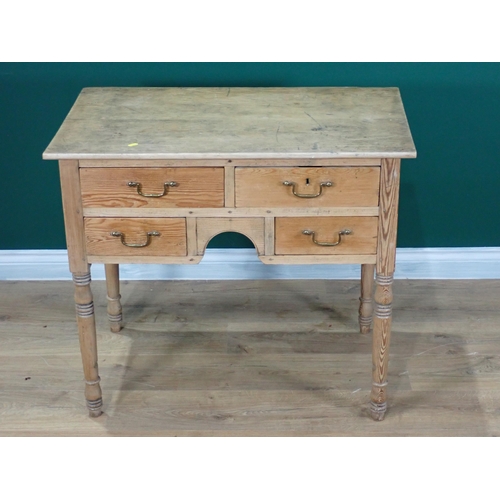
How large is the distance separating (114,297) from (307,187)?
3.55 feet

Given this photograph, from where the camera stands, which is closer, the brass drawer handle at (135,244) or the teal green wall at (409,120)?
the brass drawer handle at (135,244)

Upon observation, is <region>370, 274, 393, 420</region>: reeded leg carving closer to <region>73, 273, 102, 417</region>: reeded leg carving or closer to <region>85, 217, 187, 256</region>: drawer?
<region>85, 217, 187, 256</region>: drawer

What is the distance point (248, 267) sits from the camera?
4078mm

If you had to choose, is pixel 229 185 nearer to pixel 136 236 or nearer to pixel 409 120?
pixel 136 236

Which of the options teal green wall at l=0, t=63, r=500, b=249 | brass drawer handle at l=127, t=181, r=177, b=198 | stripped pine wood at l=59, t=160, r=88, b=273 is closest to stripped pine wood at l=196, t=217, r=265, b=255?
brass drawer handle at l=127, t=181, r=177, b=198

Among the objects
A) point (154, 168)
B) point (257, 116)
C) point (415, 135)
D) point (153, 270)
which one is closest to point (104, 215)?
point (154, 168)

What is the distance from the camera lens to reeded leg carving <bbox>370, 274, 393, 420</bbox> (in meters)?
3.12

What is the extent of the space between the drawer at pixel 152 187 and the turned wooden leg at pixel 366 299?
86 centimetres

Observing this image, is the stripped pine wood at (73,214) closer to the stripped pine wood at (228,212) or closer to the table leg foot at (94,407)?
the stripped pine wood at (228,212)

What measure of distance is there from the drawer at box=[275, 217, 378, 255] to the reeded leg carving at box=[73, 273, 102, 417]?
62 centimetres

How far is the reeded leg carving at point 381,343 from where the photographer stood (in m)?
3.12

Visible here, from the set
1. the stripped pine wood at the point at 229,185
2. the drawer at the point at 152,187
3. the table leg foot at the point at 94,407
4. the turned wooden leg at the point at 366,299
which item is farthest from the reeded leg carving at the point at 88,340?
the turned wooden leg at the point at 366,299

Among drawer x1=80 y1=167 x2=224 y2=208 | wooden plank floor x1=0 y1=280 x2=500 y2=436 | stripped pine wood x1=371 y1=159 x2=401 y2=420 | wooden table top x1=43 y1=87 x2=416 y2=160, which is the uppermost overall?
wooden table top x1=43 y1=87 x2=416 y2=160

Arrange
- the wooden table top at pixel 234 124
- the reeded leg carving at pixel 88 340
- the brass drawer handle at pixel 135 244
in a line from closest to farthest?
1. the wooden table top at pixel 234 124
2. the brass drawer handle at pixel 135 244
3. the reeded leg carving at pixel 88 340
